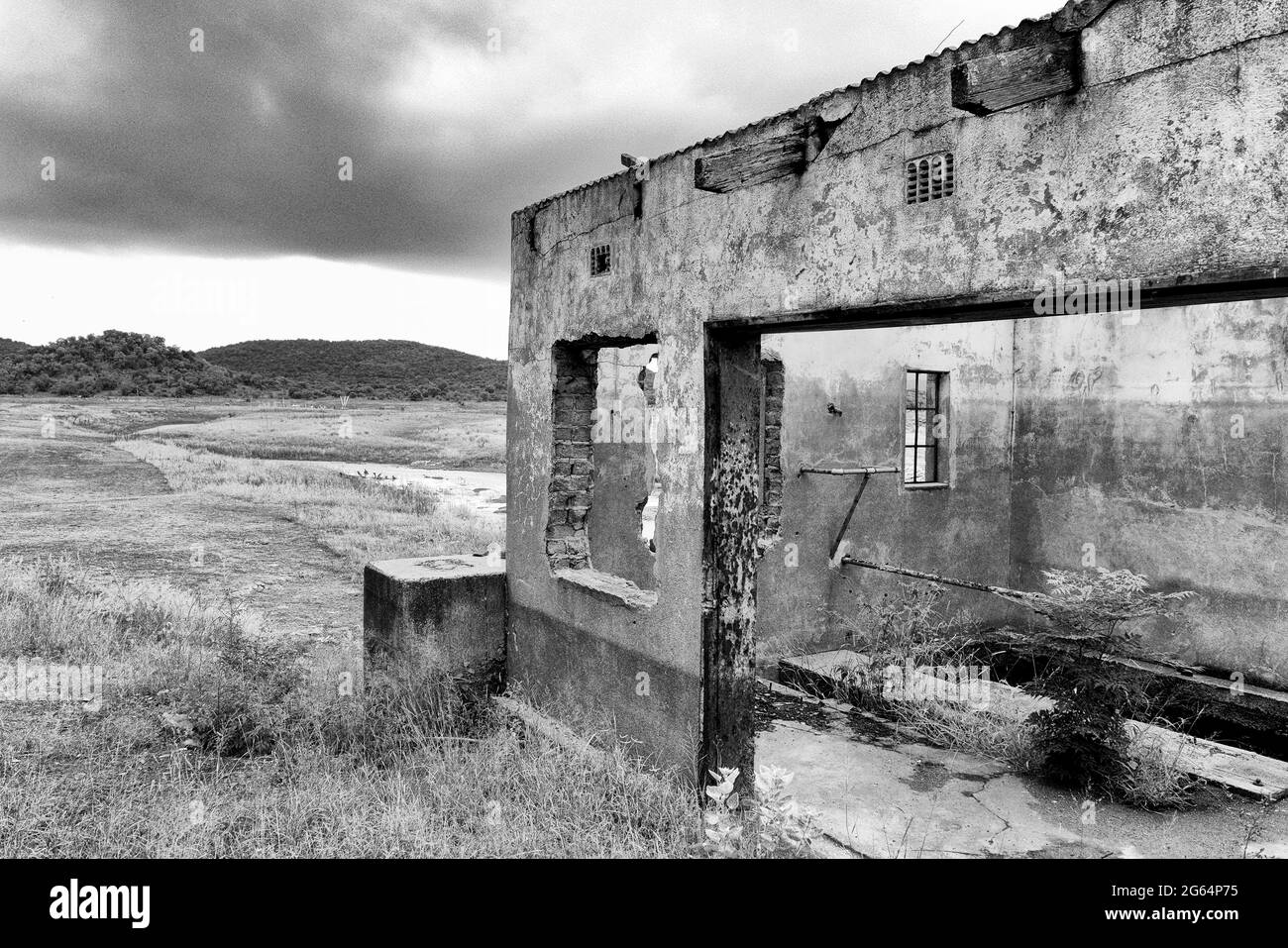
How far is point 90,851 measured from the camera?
4648 millimetres

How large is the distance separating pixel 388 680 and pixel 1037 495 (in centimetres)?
719

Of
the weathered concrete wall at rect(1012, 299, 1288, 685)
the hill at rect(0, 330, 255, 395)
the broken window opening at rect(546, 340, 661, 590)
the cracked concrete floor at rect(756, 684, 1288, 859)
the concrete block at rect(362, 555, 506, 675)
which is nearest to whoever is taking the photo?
the cracked concrete floor at rect(756, 684, 1288, 859)

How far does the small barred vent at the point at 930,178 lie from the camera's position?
392 cm

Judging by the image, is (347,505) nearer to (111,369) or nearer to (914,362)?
→ (914,362)

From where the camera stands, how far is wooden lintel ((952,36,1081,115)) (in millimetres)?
3479

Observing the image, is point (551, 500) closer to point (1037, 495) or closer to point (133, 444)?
point (1037, 495)

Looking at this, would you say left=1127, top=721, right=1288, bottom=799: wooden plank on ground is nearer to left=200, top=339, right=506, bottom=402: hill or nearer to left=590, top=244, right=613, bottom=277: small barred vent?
left=590, top=244, right=613, bottom=277: small barred vent

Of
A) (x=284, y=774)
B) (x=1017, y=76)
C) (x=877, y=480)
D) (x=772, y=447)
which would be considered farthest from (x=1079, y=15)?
(x=877, y=480)

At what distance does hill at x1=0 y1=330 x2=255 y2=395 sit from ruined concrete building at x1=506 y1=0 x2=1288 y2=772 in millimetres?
65798

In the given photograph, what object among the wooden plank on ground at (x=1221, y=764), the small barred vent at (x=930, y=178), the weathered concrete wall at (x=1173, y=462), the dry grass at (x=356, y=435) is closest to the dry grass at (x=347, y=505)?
the dry grass at (x=356, y=435)

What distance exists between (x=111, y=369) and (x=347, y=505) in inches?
2233

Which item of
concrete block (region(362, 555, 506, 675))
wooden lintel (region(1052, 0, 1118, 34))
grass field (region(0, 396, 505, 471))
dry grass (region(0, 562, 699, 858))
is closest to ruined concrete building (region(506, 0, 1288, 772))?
wooden lintel (region(1052, 0, 1118, 34))

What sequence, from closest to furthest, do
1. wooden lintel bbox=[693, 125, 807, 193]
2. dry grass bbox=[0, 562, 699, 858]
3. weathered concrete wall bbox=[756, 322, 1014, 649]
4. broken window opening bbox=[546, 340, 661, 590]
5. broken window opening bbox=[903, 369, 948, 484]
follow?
1. wooden lintel bbox=[693, 125, 807, 193]
2. dry grass bbox=[0, 562, 699, 858]
3. weathered concrete wall bbox=[756, 322, 1014, 649]
4. broken window opening bbox=[903, 369, 948, 484]
5. broken window opening bbox=[546, 340, 661, 590]
